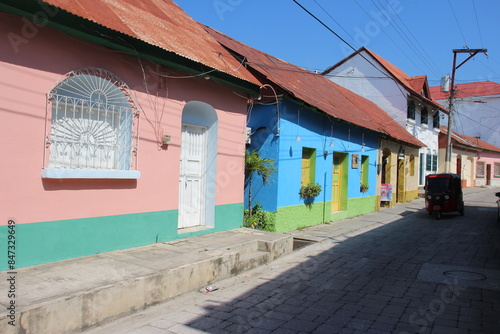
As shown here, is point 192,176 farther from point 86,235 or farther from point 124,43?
point 124,43

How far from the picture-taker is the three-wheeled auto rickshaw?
48.4ft

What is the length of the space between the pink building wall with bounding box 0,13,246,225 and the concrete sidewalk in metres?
0.79

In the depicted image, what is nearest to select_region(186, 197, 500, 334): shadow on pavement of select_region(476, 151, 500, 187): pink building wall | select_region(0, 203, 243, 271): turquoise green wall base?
select_region(0, 203, 243, 271): turquoise green wall base

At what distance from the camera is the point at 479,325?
15.2 feet

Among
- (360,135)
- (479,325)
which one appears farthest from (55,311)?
(360,135)

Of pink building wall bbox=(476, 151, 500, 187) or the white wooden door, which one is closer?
the white wooden door

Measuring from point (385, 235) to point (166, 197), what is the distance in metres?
6.93

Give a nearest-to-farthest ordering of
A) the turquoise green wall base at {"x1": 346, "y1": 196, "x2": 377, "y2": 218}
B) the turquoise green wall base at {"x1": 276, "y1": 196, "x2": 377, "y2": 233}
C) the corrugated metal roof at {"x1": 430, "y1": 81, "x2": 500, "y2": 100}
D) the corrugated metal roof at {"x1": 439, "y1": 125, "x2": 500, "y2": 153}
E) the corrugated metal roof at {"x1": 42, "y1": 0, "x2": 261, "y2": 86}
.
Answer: the corrugated metal roof at {"x1": 42, "y1": 0, "x2": 261, "y2": 86} < the turquoise green wall base at {"x1": 276, "y1": 196, "x2": 377, "y2": 233} < the turquoise green wall base at {"x1": 346, "y1": 196, "x2": 377, "y2": 218} < the corrugated metal roof at {"x1": 439, "y1": 125, "x2": 500, "y2": 153} < the corrugated metal roof at {"x1": 430, "y1": 81, "x2": 500, "y2": 100}

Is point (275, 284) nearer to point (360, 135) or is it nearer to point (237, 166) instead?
point (237, 166)

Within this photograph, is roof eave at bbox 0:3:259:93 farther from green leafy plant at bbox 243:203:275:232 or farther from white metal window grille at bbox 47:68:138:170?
green leafy plant at bbox 243:203:275:232

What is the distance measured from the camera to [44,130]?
5.29m

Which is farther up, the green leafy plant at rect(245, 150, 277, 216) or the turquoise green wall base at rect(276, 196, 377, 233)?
the green leafy plant at rect(245, 150, 277, 216)

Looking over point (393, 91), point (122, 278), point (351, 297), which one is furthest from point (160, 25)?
point (393, 91)

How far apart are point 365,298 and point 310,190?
608 cm
